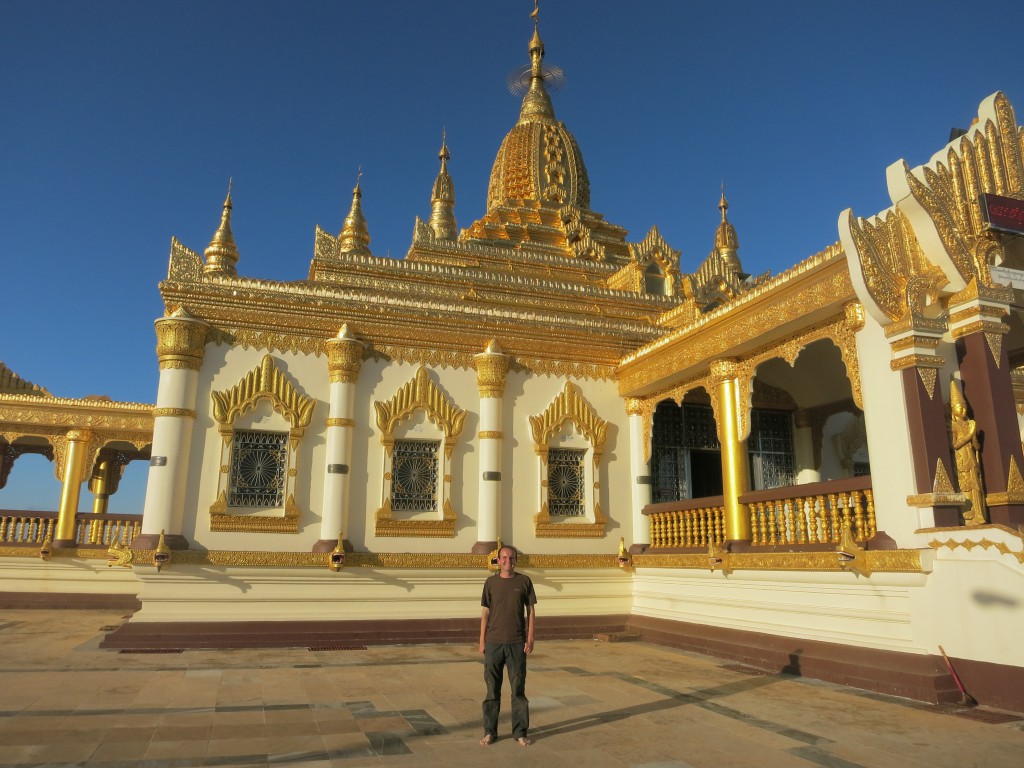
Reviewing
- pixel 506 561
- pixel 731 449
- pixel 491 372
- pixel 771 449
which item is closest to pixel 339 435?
pixel 491 372

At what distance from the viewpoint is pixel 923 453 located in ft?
23.1

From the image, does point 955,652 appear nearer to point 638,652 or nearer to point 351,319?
point 638,652

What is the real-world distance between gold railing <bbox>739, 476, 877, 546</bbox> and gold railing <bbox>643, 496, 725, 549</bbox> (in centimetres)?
63

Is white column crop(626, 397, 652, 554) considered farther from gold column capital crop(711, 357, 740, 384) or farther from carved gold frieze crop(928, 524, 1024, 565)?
carved gold frieze crop(928, 524, 1024, 565)

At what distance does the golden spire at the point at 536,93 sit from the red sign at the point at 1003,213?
17.7 meters

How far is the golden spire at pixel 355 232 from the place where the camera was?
52.0 ft

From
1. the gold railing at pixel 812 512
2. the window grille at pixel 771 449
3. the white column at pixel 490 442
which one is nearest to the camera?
the gold railing at pixel 812 512

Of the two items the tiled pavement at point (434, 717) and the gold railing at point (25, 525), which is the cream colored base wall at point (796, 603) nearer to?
the tiled pavement at point (434, 717)

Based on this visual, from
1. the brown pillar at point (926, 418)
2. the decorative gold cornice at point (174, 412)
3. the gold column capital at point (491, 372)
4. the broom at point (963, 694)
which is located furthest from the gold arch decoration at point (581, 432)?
the broom at point (963, 694)

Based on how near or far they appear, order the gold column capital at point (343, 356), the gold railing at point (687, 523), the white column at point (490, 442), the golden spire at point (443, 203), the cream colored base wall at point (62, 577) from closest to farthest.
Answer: the gold railing at point (687, 523) < the gold column capital at point (343, 356) < the white column at point (490, 442) < the cream colored base wall at point (62, 577) < the golden spire at point (443, 203)

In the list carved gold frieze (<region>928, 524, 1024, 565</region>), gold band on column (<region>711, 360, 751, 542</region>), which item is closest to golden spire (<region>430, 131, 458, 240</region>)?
gold band on column (<region>711, 360, 751, 542</region>)

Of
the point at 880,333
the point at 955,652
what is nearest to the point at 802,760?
the point at 955,652

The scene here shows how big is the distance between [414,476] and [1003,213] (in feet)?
26.6

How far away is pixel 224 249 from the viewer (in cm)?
1362
